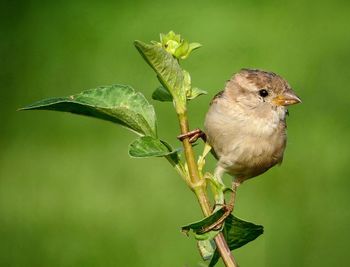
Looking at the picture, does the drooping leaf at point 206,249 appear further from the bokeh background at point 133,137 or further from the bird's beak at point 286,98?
the bokeh background at point 133,137

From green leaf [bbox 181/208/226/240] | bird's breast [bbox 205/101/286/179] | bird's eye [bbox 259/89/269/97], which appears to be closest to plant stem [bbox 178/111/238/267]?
green leaf [bbox 181/208/226/240]

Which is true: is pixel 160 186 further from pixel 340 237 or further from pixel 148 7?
pixel 148 7

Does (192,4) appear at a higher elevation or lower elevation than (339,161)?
higher

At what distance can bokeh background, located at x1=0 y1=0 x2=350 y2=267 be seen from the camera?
11.3 feet

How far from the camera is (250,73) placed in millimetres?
2068

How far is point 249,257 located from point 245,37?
1.49 metres

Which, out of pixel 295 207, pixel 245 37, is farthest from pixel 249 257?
pixel 245 37

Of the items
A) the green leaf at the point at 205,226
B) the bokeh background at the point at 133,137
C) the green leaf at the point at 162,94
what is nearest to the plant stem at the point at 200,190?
the green leaf at the point at 205,226

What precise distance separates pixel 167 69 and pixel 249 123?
3.13 ft

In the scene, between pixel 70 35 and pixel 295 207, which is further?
pixel 70 35

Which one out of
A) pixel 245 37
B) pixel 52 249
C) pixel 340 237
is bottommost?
pixel 340 237

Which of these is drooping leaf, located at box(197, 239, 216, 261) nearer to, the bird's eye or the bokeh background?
the bird's eye

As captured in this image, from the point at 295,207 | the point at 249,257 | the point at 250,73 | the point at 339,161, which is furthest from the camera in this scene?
the point at 339,161

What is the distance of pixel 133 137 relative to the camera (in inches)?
151
